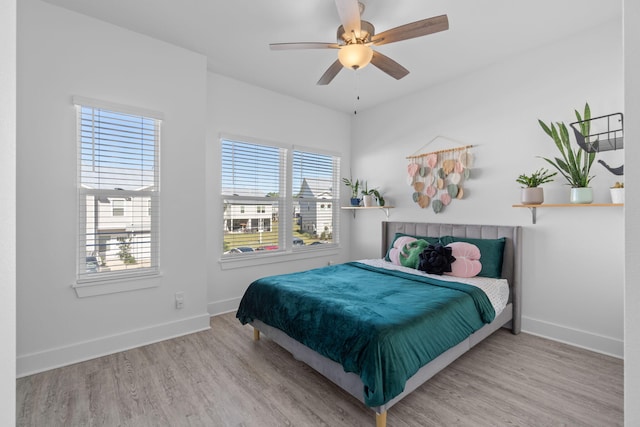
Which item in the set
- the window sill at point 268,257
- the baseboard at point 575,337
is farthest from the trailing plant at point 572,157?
the window sill at point 268,257

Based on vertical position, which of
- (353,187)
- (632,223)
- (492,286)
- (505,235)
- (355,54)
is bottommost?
(492,286)

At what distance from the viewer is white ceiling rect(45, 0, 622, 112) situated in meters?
2.38

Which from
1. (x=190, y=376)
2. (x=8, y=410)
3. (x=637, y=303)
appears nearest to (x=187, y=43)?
(x=190, y=376)

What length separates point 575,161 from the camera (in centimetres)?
265

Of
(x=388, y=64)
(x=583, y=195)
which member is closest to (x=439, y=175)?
(x=583, y=195)

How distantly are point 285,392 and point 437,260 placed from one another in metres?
1.90

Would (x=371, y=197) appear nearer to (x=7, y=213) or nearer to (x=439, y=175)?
(x=439, y=175)

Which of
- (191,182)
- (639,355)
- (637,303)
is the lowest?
(639,355)

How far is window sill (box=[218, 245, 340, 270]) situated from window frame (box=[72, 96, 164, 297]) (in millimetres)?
888

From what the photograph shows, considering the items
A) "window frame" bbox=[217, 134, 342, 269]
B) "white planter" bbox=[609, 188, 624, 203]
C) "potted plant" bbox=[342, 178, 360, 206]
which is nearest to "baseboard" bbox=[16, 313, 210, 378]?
"window frame" bbox=[217, 134, 342, 269]

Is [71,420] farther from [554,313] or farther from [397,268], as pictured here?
[554,313]

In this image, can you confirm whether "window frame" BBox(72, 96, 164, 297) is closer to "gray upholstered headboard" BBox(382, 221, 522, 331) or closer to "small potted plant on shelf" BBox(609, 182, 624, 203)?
"gray upholstered headboard" BBox(382, 221, 522, 331)

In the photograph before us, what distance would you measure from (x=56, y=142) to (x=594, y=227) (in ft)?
15.3

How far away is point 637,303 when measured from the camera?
59cm
